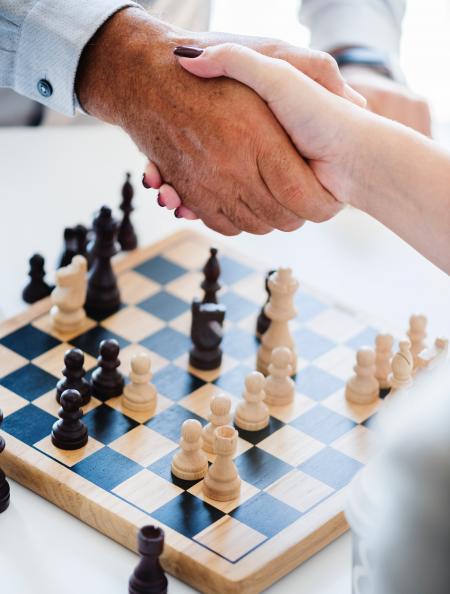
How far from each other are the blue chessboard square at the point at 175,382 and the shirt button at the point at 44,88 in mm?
524

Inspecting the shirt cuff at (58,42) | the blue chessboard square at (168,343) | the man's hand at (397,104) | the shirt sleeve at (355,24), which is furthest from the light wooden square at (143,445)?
the shirt sleeve at (355,24)

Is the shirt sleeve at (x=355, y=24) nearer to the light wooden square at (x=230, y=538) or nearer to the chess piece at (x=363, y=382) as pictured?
the chess piece at (x=363, y=382)

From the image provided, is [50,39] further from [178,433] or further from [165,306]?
[178,433]

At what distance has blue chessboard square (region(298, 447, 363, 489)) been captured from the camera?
1.56 m

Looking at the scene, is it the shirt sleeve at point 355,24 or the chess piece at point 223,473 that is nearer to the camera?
the chess piece at point 223,473

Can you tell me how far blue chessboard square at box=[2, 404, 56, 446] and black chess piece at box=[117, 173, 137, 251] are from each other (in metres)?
0.58


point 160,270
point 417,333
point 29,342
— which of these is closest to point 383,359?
point 417,333

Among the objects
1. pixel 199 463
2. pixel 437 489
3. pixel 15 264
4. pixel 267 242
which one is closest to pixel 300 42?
pixel 267 242

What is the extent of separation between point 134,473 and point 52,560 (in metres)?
0.20

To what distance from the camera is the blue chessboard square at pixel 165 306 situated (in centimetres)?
197

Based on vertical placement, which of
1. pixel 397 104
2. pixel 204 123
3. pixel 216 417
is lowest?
pixel 216 417

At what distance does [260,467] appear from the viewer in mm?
1578

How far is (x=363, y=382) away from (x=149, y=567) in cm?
60

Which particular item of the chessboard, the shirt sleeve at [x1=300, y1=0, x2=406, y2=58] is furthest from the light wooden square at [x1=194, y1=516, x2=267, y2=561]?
the shirt sleeve at [x1=300, y1=0, x2=406, y2=58]
